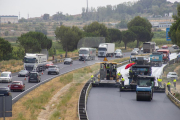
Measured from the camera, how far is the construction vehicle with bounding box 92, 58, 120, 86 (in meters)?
40.3

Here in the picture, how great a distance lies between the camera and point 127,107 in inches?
1126

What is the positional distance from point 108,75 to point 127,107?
40.1 feet

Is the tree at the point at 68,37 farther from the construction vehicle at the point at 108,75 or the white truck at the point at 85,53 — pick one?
the construction vehicle at the point at 108,75

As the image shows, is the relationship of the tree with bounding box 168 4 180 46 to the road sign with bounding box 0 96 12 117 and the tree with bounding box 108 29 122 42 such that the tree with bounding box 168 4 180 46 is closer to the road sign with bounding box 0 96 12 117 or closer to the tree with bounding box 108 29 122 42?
the road sign with bounding box 0 96 12 117

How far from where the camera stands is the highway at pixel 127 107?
2477 cm

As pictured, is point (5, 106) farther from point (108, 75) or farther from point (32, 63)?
point (32, 63)

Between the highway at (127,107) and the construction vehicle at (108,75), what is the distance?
4157 mm

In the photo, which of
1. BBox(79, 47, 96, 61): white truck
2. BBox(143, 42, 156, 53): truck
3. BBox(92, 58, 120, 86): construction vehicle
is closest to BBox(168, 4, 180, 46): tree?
BBox(92, 58, 120, 86): construction vehicle

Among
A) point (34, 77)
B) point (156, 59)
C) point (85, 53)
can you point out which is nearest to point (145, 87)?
point (34, 77)

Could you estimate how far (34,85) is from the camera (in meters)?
43.2

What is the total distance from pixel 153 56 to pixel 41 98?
3510cm

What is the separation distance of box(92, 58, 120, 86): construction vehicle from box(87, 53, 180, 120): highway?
416 centimetres

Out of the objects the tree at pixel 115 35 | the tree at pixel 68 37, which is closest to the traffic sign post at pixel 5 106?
the tree at pixel 68 37

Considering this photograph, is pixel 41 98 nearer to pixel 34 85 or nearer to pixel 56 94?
pixel 56 94
